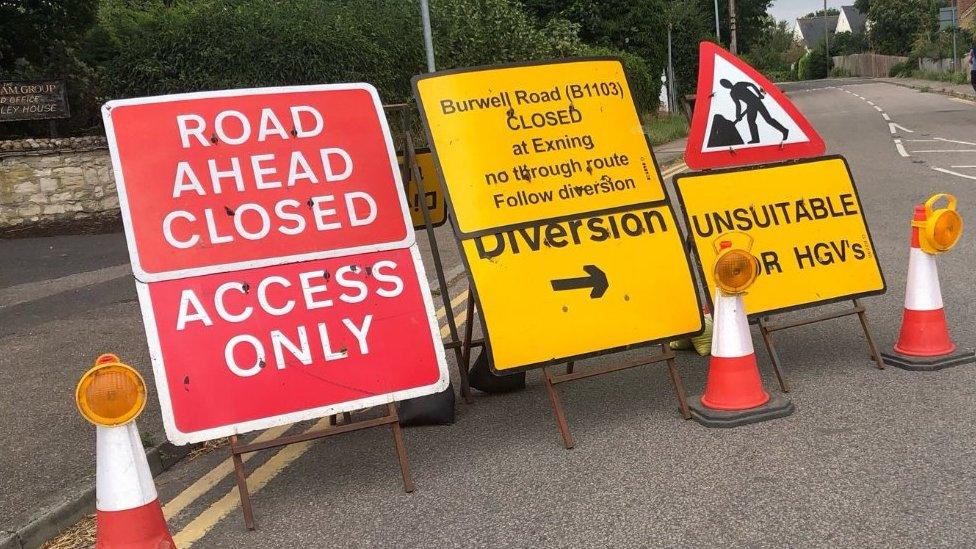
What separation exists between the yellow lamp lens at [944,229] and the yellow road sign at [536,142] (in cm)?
161

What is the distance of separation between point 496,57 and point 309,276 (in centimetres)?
1866

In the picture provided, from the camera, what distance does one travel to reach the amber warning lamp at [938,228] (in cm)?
534


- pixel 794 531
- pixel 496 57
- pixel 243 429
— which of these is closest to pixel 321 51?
pixel 496 57

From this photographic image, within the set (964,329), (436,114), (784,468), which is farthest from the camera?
(964,329)

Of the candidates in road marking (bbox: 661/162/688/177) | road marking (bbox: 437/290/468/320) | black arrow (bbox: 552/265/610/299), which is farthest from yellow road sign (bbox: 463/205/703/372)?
road marking (bbox: 661/162/688/177)

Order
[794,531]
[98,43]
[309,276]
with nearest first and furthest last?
[794,531], [309,276], [98,43]

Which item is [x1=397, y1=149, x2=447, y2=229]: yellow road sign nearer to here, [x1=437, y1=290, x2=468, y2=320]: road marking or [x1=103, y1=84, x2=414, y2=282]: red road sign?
[x1=103, y1=84, x2=414, y2=282]: red road sign

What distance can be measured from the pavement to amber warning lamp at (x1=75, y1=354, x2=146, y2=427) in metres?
0.74

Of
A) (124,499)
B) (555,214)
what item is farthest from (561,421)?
(124,499)

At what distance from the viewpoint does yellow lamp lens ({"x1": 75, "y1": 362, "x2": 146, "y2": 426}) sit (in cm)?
346

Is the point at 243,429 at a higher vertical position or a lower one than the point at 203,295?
lower

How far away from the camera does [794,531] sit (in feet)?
11.6

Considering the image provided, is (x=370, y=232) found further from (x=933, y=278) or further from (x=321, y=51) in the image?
(x=321, y=51)

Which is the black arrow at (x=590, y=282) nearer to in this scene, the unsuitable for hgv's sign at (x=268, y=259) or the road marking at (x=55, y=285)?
the unsuitable for hgv's sign at (x=268, y=259)
